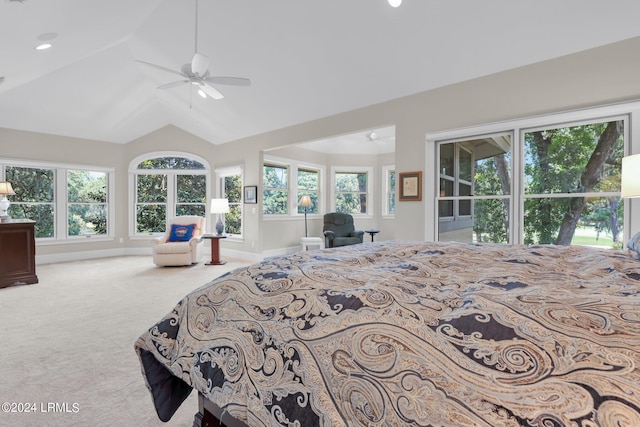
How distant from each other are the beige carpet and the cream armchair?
0.83 meters

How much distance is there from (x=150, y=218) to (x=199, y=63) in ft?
17.1

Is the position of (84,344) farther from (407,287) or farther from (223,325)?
(407,287)

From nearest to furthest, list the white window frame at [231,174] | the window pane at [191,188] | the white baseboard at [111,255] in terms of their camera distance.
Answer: the white baseboard at [111,255] → the white window frame at [231,174] → the window pane at [191,188]

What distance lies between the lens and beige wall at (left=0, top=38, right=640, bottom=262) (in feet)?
9.77

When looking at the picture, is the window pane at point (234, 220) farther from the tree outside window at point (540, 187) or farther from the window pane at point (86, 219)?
the tree outside window at point (540, 187)

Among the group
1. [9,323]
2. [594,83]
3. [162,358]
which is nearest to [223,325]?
[162,358]

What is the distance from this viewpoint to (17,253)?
452 centimetres

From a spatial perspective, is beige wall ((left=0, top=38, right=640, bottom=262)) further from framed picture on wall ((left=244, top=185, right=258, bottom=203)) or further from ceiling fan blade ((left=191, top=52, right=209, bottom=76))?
ceiling fan blade ((left=191, top=52, right=209, bottom=76))

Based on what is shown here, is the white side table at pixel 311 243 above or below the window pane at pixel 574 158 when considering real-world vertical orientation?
below

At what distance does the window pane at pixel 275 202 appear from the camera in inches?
277

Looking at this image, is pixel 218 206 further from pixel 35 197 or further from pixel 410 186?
pixel 410 186

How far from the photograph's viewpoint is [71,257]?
259 inches

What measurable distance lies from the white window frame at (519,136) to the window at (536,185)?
12 mm

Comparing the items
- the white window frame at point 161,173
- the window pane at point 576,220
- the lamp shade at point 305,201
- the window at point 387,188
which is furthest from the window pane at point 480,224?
the white window frame at point 161,173
